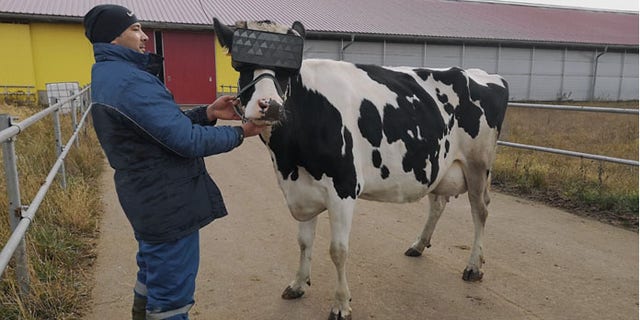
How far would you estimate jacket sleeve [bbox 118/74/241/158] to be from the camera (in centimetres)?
199

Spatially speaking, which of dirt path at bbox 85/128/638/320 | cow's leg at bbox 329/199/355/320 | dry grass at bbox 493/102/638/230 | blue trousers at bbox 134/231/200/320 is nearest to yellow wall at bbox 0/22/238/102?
dry grass at bbox 493/102/638/230

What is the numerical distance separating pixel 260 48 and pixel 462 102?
211 centimetres

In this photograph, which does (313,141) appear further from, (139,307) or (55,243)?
(55,243)

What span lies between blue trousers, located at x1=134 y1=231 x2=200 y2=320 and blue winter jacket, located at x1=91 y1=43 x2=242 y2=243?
0.07 meters

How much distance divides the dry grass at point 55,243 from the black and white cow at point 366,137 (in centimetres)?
152

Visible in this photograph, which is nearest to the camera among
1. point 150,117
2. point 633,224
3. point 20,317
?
point 150,117

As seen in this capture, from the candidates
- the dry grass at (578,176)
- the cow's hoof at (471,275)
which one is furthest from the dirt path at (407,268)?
the dry grass at (578,176)

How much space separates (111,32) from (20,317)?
1783 mm

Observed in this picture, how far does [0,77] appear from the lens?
1792cm

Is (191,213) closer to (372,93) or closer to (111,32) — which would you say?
(111,32)

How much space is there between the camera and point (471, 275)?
3.80 metres

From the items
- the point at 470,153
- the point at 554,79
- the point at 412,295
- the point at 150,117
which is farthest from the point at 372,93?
the point at 554,79

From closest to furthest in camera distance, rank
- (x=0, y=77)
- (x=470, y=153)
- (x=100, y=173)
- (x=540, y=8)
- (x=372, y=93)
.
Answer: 1. (x=372, y=93)
2. (x=470, y=153)
3. (x=100, y=173)
4. (x=0, y=77)
5. (x=540, y=8)

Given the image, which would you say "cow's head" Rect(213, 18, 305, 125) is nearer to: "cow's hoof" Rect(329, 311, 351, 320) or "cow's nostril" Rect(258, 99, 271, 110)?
"cow's nostril" Rect(258, 99, 271, 110)
